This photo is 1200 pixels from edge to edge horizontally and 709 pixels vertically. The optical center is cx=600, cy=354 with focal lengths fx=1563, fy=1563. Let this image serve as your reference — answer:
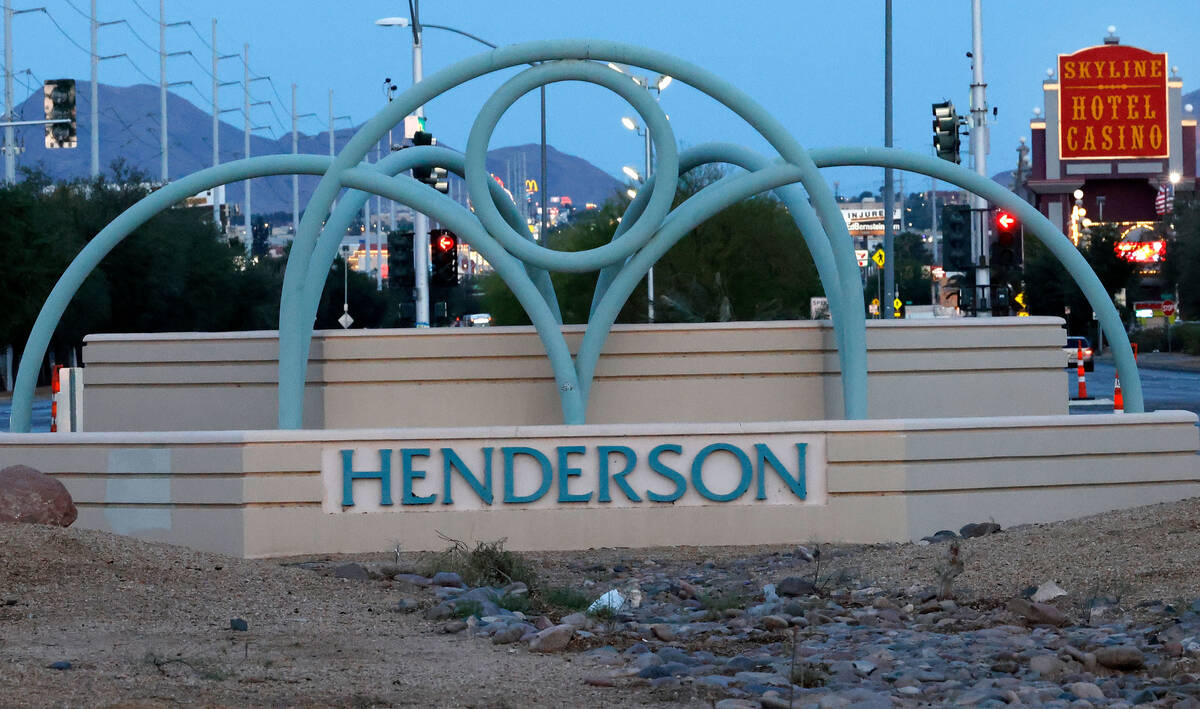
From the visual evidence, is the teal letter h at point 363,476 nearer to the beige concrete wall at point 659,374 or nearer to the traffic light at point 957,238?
the beige concrete wall at point 659,374

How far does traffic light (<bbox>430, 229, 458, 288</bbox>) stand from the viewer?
27656mm

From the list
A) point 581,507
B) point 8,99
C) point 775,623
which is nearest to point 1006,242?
point 581,507

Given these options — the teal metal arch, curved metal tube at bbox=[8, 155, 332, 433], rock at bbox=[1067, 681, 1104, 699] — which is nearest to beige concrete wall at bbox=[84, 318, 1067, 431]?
the teal metal arch

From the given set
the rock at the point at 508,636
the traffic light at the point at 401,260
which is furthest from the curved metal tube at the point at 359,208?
the traffic light at the point at 401,260

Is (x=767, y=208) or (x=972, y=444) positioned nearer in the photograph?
(x=972, y=444)

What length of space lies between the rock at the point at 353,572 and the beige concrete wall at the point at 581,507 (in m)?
2.03

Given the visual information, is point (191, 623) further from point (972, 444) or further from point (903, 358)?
point (903, 358)

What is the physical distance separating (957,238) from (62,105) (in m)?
17.9

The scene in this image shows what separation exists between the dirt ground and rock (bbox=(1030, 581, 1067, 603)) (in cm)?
16

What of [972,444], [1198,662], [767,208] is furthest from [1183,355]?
[1198,662]

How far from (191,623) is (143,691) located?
7.15ft

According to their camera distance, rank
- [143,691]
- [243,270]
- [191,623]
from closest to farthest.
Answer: [143,691]
[191,623]
[243,270]

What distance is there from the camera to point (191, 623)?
8812 mm

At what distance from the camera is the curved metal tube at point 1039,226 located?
16.0 metres
